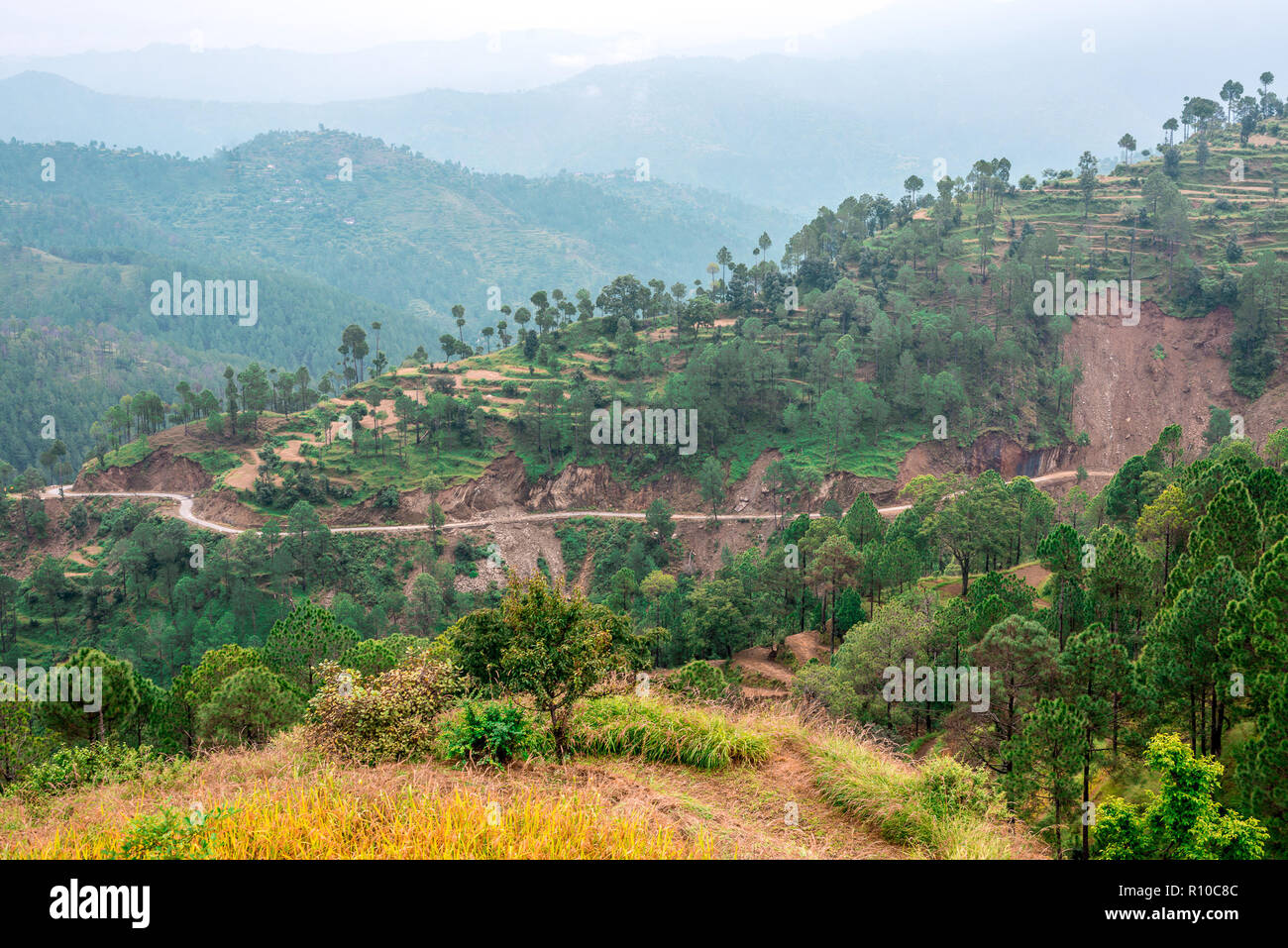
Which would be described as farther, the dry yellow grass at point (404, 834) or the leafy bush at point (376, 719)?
the leafy bush at point (376, 719)

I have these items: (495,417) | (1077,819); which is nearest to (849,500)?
(495,417)

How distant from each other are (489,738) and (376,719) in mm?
2023

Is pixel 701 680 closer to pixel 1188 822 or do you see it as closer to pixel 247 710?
pixel 247 710

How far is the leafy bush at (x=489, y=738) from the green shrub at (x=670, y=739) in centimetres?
95

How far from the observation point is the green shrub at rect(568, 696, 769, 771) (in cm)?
1252

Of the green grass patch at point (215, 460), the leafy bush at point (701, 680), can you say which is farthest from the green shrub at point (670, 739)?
the green grass patch at point (215, 460)

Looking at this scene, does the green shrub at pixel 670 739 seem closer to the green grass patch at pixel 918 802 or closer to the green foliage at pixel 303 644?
the green grass patch at pixel 918 802

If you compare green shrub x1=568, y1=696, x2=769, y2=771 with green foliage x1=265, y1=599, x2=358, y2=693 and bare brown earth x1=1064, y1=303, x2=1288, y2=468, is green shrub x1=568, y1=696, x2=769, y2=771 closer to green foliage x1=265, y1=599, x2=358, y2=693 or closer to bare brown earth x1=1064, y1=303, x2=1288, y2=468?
green foliage x1=265, y1=599, x2=358, y2=693

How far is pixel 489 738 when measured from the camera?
11.8 metres

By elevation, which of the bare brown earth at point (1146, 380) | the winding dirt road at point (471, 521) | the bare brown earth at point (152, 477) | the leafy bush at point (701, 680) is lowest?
the leafy bush at point (701, 680)

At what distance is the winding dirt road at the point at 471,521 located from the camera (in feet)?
245

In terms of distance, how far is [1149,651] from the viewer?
77.8ft

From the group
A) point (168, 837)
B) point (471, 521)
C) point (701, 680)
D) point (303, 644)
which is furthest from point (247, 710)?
point (471, 521)
